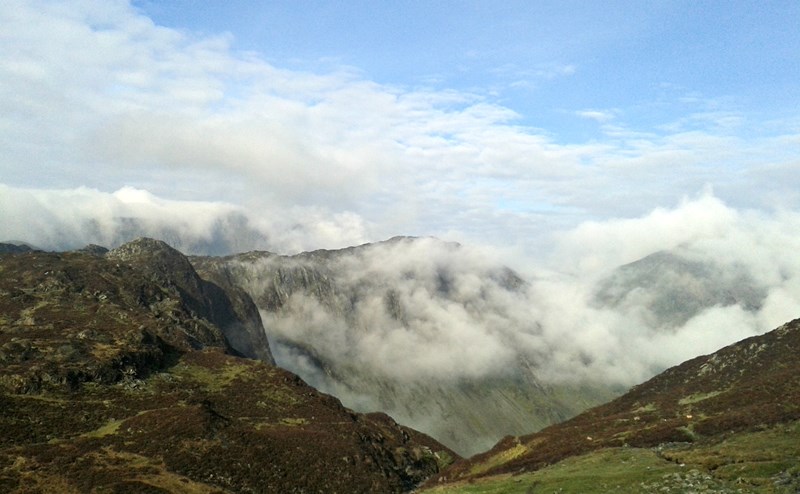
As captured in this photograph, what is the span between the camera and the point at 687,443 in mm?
66438

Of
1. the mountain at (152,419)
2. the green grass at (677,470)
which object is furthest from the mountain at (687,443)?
the mountain at (152,419)

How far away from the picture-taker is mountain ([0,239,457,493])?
76750 millimetres

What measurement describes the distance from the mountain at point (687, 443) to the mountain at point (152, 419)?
2489 centimetres

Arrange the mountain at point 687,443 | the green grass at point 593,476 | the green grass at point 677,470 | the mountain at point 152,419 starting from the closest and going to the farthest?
the green grass at point 677,470 → the mountain at point 687,443 → the green grass at point 593,476 → the mountain at point 152,419

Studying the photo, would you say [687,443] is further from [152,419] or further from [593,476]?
[152,419]

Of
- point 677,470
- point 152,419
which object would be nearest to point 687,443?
point 677,470

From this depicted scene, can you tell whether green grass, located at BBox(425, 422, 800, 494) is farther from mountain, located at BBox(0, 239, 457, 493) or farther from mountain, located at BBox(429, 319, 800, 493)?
mountain, located at BBox(0, 239, 457, 493)

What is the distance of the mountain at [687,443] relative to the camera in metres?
47.6

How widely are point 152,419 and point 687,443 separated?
82.6 m

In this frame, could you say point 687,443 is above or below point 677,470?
below

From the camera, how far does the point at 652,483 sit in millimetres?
47625

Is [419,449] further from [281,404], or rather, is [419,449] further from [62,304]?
[62,304]

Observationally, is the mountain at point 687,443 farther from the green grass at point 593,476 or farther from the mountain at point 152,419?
the mountain at point 152,419

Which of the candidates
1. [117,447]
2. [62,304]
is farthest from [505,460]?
[62,304]
